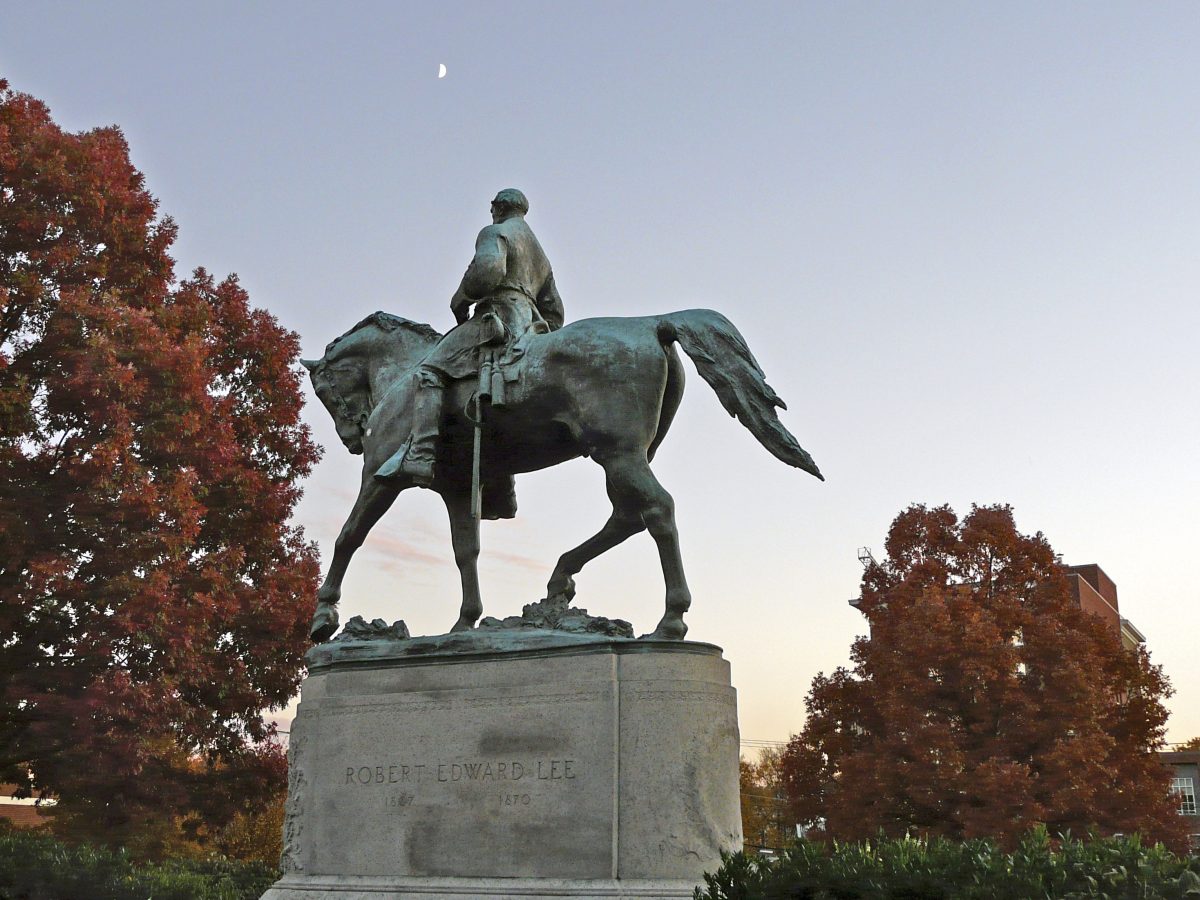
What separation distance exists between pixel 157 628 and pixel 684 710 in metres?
11.5

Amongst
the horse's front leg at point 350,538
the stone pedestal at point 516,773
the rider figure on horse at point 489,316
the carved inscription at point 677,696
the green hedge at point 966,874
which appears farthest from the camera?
the horse's front leg at point 350,538

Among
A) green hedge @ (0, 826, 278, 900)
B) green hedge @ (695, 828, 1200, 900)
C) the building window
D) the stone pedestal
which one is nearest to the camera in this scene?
green hedge @ (695, 828, 1200, 900)

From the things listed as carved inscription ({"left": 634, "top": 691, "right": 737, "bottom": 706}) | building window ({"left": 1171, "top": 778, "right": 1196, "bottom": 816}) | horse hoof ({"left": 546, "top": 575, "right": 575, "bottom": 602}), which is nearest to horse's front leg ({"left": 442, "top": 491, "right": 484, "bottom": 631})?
horse hoof ({"left": 546, "top": 575, "right": 575, "bottom": 602})

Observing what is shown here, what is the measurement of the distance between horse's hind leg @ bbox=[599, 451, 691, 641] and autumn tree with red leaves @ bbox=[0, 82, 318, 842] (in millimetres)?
10581

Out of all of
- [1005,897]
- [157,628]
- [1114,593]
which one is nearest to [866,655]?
[157,628]

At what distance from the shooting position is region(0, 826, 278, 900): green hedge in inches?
438

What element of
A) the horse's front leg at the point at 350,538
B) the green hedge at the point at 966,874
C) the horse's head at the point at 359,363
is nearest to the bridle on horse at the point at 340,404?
the horse's head at the point at 359,363

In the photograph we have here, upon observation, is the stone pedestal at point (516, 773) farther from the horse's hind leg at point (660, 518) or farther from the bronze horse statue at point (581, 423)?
the bronze horse statue at point (581, 423)

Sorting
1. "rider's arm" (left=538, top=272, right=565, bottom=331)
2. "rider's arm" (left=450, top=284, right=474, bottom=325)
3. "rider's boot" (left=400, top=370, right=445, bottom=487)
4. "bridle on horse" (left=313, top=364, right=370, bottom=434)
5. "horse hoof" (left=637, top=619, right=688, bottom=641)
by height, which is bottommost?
"horse hoof" (left=637, top=619, right=688, bottom=641)

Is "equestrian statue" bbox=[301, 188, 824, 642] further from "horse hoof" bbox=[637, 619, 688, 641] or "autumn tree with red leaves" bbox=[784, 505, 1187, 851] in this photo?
"autumn tree with red leaves" bbox=[784, 505, 1187, 851]

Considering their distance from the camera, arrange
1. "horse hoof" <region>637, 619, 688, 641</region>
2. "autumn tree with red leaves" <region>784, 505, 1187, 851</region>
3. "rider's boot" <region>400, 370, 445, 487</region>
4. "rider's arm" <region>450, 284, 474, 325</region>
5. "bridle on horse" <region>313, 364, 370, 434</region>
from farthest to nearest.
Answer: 1. "autumn tree with red leaves" <region>784, 505, 1187, 851</region>
2. "bridle on horse" <region>313, 364, 370, 434</region>
3. "rider's arm" <region>450, 284, 474, 325</region>
4. "rider's boot" <region>400, 370, 445, 487</region>
5. "horse hoof" <region>637, 619, 688, 641</region>

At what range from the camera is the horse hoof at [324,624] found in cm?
990

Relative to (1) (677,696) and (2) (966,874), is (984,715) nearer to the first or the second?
(1) (677,696)

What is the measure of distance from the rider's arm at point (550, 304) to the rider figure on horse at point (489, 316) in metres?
0.10
